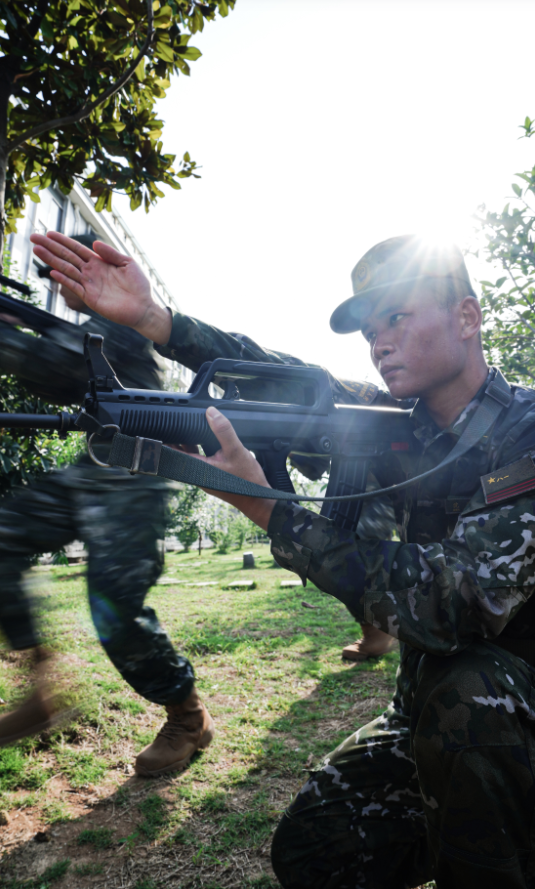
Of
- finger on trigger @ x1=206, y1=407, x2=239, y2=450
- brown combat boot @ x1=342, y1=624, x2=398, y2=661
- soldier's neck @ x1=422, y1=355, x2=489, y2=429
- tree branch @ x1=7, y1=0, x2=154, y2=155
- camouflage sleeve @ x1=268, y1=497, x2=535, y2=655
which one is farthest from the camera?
brown combat boot @ x1=342, y1=624, x2=398, y2=661

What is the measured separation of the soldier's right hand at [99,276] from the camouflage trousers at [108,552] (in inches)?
30.8

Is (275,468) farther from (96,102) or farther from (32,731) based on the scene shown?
(96,102)

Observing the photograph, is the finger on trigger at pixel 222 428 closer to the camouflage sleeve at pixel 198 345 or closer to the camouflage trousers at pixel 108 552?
the camouflage sleeve at pixel 198 345

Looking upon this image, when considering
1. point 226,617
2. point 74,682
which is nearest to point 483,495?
point 74,682

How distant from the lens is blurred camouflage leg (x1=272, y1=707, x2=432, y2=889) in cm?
181

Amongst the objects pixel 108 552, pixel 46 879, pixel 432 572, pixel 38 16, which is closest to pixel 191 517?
pixel 108 552

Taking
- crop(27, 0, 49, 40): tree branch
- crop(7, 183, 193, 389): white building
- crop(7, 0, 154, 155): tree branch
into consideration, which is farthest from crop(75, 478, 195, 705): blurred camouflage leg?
crop(7, 183, 193, 389): white building

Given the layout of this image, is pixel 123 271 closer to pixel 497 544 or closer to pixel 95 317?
pixel 95 317

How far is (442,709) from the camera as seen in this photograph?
5.07ft

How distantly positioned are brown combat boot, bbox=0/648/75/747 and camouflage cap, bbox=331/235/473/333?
231cm

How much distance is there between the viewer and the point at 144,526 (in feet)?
8.60

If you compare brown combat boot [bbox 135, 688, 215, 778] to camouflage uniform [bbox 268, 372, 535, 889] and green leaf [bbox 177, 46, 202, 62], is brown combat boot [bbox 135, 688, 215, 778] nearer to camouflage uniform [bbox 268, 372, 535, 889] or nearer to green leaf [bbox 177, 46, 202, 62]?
camouflage uniform [bbox 268, 372, 535, 889]

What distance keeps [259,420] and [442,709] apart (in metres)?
1.26

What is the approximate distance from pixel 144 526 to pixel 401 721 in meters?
1.54
